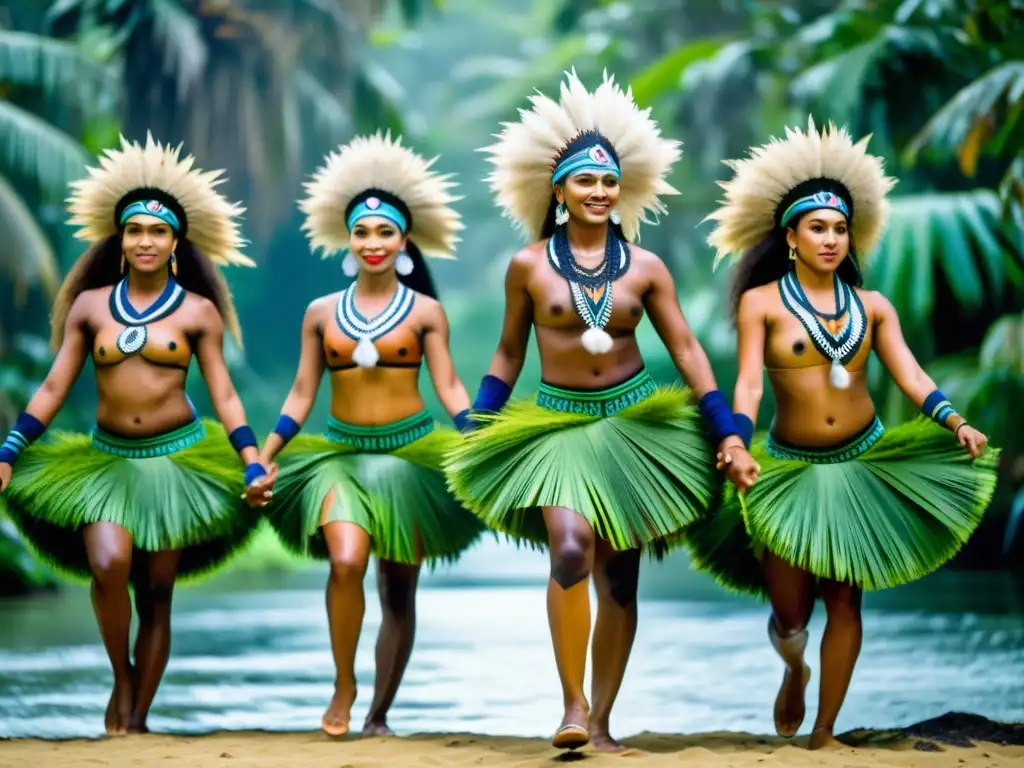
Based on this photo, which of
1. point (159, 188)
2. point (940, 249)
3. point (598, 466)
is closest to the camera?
point (598, 466)

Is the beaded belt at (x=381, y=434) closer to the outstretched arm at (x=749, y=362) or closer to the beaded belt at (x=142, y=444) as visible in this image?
the beaded belt at (x=142, y=444)

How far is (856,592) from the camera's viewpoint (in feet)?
14.9

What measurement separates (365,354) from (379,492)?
1.50 ft

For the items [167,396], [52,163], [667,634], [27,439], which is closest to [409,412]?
[167,396]

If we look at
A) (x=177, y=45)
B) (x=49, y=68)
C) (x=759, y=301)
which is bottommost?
(x=759, y=301)

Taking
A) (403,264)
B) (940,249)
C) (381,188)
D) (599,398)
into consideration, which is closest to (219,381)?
(403,264)

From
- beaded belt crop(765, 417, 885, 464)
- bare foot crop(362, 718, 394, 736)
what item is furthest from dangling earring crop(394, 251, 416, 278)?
bare foot crop(362, 718, 394, 736)

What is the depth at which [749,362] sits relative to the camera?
459cm

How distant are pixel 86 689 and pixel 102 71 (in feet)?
27.4

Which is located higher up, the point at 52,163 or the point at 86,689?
the point at 52,163

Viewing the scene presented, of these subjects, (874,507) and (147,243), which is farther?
(147,243)

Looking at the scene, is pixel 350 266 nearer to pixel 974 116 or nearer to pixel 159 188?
pixel 159 188

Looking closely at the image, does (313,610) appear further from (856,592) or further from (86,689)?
(856,592)

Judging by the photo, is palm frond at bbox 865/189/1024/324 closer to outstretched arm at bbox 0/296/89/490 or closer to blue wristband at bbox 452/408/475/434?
blue wristband at bbox 452/408/475/434
